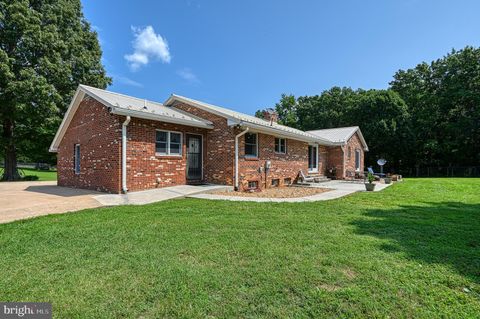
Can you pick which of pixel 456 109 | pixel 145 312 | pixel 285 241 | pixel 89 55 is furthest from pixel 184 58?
pixel 456 109

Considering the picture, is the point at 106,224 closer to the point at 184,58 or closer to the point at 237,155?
the point at 237,155

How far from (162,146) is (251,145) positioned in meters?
4.23

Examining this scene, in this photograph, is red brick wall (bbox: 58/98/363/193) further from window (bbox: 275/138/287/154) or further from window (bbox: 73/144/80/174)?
window (bbox: 275/138/287/154)

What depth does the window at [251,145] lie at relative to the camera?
12012 mm

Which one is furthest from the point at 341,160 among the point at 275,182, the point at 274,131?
the point at 274,131

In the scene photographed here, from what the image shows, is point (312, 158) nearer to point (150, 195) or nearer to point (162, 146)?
point (162, 146)

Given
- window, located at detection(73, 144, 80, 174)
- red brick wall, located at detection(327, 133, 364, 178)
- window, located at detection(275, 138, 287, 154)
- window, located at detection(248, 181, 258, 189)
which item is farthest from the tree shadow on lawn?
window, located at detection(73, 144, 80, 174)

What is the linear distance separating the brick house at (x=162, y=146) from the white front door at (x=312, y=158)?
2769 mm

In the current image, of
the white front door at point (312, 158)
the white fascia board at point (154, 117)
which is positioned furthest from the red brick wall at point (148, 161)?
the white front door at point (312, 158)

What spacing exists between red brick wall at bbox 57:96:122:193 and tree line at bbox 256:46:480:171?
2814cm

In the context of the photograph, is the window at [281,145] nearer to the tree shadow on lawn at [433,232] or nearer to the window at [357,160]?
the tree shadow on lawn at [433,232]

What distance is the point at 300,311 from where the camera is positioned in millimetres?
2346

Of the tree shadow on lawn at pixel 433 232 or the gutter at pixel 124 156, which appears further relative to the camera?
the gutter at pixel 124 156

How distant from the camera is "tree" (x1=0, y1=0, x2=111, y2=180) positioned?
16109 millimetres
